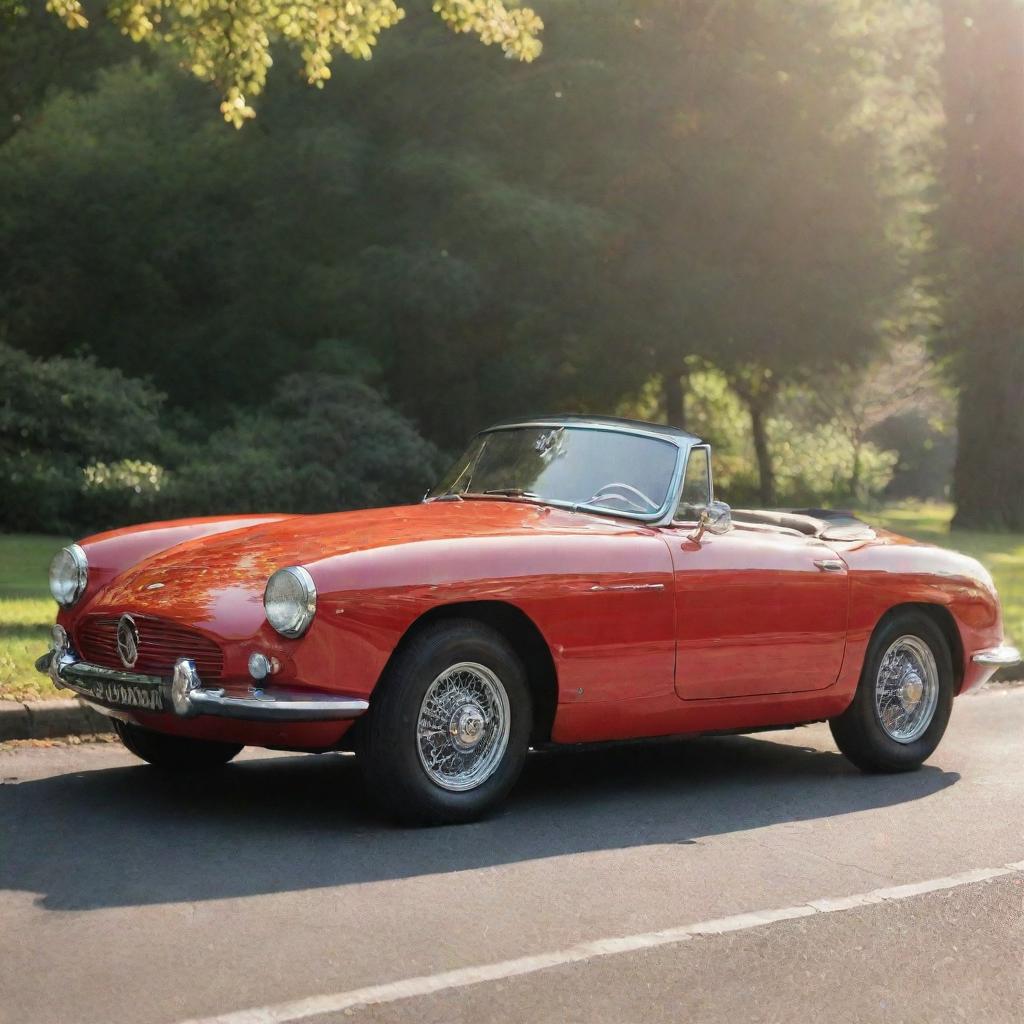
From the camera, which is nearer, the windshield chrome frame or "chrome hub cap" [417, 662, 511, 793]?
"chrome hub cap" [417, 662, 511, 793]

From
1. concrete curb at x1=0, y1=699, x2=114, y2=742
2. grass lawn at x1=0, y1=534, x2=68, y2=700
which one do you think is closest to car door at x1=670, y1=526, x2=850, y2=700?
concrete curb at x1=0, y1=699, x2=114, y2=742

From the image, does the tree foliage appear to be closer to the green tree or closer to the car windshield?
the car windshield

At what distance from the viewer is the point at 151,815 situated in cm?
628

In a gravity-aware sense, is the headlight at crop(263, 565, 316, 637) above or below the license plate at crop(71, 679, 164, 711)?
above

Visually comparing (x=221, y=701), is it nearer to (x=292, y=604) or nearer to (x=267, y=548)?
(x=292, y=604)

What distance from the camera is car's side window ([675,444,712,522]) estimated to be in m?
7.21

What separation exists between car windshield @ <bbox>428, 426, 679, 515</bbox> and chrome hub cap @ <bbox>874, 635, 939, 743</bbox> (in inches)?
59.7

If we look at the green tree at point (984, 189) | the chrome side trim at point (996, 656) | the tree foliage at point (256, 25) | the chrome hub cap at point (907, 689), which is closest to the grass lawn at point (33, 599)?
the chrome hub cap at point (907, 689)

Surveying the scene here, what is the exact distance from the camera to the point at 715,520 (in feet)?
23.6

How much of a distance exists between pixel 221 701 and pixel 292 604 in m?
0.42

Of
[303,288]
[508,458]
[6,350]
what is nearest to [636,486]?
[508,458]

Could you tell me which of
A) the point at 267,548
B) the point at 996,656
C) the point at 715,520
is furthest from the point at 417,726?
the point at 996,656

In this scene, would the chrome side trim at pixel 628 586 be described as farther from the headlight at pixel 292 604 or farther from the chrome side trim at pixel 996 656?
the chrome side trim at pixel 996 656

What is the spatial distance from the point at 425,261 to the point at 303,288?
9.28 ft
